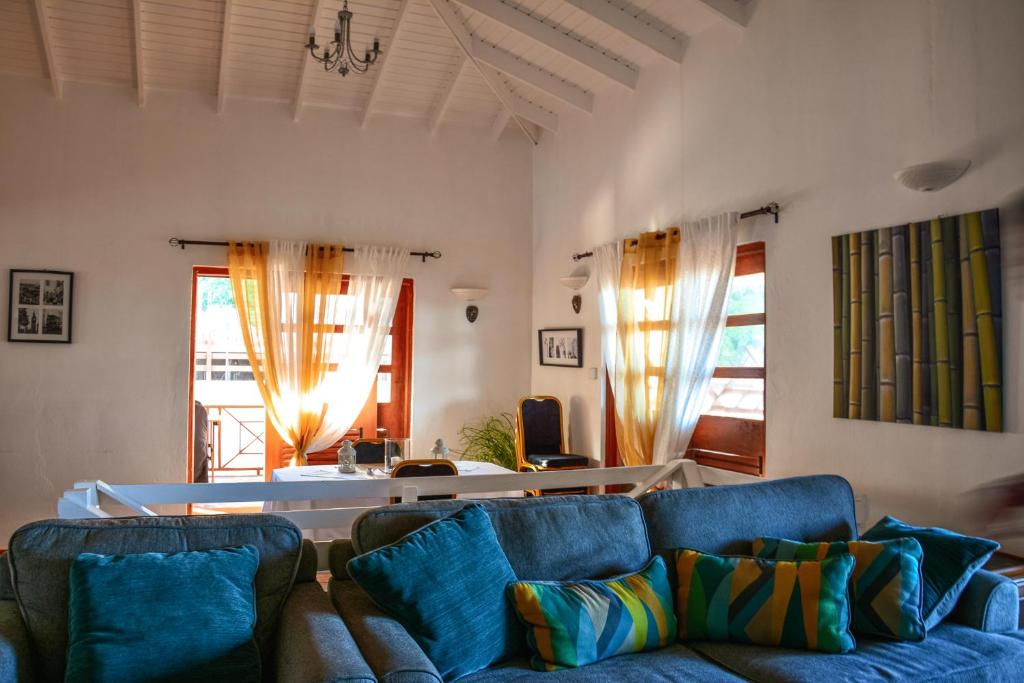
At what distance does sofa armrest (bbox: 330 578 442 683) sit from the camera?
6.54 ft

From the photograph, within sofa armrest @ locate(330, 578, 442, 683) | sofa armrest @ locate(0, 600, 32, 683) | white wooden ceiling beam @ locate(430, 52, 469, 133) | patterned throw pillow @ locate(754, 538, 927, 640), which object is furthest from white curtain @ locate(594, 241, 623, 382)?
sofa armrest @ locate(0, 600, 32, 683)

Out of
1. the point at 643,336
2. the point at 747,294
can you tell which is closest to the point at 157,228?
the point at 643,336

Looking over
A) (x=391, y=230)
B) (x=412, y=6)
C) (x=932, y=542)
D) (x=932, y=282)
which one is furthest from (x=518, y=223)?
(x=932, y=542)

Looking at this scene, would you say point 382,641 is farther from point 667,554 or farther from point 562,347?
point 562,347

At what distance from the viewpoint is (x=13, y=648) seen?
2094 millimetres

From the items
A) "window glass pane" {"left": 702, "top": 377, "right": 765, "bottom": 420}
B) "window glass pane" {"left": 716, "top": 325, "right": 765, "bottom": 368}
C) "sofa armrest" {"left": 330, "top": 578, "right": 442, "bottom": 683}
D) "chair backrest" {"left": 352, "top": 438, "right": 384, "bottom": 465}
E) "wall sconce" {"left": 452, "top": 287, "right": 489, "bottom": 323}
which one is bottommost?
"sofa armrest" {"left": 330, "top": 578, "right": 442, "bottom": 683}

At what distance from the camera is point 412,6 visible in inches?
231

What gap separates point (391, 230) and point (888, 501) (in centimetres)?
467

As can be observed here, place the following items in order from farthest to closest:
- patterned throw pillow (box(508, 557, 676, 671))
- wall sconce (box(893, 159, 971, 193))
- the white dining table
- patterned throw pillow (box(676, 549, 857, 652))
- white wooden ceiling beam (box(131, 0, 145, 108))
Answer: white wooden ceiling beam (box(131, 0, 145, 108))
the white dining table
wall sconce (box(893, 159, 971, 193))
patterned throw pillow (box(676, 549, 857, 652))
patterned throw pillow (box(508, 557, 676, 671))

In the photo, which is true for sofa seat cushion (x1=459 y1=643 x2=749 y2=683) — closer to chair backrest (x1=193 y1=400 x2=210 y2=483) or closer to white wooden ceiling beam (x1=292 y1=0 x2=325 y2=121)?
white wooden ceiling beam (x1=292 y1=0 x2=325 y2=121)

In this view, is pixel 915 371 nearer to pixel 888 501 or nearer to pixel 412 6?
pixel 888 501

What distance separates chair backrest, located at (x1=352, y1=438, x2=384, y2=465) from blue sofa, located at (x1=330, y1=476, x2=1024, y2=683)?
10.5 feet

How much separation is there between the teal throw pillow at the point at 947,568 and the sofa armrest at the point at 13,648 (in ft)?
8.85

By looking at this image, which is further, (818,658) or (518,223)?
(518,223)
